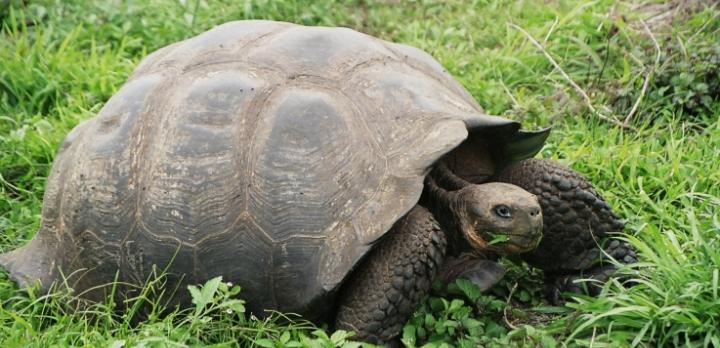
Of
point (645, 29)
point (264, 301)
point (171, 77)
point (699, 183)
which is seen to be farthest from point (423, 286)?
point (645, 29)

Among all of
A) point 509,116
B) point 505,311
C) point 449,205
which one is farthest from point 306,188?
point 509,116

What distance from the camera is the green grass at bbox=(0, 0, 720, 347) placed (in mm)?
3566

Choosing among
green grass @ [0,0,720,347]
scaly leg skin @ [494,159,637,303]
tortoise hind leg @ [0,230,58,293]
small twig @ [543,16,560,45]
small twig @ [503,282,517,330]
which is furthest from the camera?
small twig @ [543,16,560,45]

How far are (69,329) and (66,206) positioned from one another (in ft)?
1.81

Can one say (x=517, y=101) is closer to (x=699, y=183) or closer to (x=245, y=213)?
(x=699, y=183)

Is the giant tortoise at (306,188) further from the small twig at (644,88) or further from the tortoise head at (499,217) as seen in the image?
the small twig at (644,88)

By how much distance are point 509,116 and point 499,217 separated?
6.99 feet

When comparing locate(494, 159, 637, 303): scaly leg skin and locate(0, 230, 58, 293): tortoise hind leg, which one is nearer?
locate(494, 159, 637, 303): scaly leg skin

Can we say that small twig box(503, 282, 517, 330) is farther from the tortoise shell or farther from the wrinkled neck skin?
the tortoise shell

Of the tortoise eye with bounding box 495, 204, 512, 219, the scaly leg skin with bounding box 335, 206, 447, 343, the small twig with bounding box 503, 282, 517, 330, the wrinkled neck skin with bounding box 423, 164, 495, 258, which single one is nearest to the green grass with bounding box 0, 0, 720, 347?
the small twig with bounding box 503, 282, 517, 330

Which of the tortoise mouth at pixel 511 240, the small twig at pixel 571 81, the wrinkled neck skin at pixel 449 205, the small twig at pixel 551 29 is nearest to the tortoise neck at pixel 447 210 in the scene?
the wrinkled neck skin at pixel 449 205

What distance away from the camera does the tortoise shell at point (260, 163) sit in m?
3.59

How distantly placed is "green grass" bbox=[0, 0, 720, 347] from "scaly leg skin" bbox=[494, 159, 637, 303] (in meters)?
0.13

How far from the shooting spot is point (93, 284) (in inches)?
157
